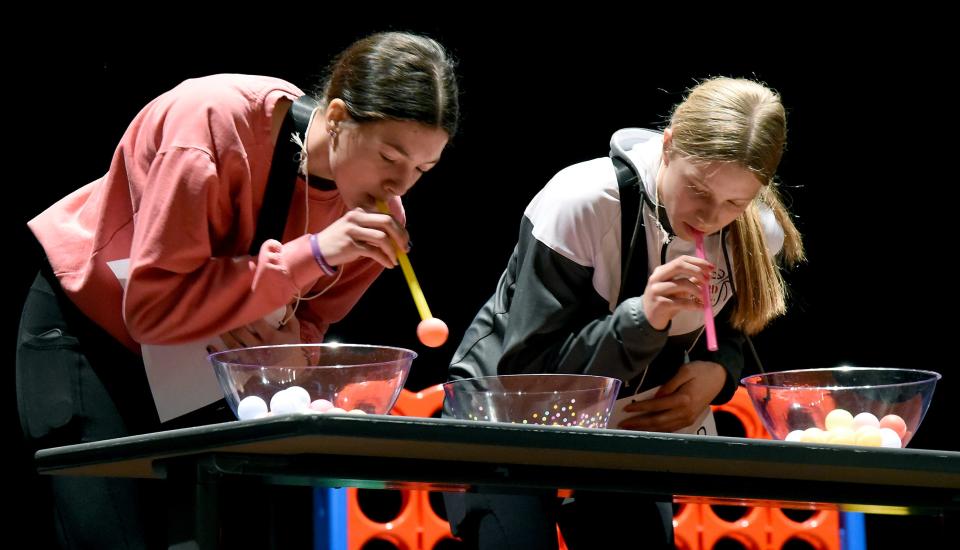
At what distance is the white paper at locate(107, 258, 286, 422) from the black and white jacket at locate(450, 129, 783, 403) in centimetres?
35

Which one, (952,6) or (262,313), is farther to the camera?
(952,6)

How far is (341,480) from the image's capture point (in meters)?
1.27

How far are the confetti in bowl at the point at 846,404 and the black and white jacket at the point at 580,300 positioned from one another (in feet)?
0.52

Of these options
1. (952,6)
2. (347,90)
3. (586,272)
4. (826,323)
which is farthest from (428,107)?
(952,6)

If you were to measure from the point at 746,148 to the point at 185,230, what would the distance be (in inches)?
29.2

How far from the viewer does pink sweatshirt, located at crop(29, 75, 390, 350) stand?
154 cm

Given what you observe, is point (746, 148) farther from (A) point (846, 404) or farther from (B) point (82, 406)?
(B) point (82, 406)

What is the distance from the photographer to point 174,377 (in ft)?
5.24

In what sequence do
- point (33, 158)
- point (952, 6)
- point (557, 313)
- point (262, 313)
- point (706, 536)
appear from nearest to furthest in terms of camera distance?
point (262, 313)
point (557, 313)
point (33, 158)
point (706, 536)
point (952, 6)

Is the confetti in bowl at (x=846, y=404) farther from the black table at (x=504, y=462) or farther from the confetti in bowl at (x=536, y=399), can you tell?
the confetti in bowl at (x=536, y=399)

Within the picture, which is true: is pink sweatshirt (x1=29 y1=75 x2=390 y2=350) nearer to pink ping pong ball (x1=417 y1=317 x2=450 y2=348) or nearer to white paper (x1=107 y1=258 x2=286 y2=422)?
white paper (x1=107 y1=258 x2=286 y2=422)

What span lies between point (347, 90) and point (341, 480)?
60 cm

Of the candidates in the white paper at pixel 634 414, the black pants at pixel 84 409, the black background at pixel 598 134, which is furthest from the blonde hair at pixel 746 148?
the black pants at pixel 84 409

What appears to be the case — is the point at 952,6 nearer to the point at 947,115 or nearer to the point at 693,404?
the point at 947,115
